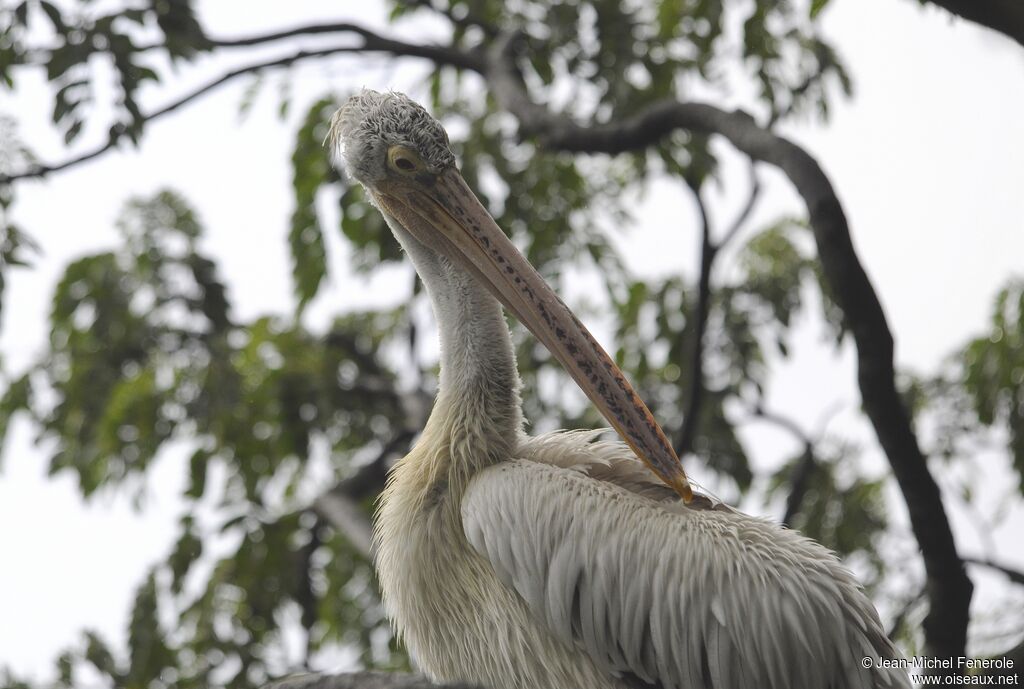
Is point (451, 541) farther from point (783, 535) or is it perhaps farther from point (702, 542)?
point (783, 535)

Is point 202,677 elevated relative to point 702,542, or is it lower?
Result: lower

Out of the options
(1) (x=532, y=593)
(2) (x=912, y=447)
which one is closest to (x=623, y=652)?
(1) (x=532, y=593)

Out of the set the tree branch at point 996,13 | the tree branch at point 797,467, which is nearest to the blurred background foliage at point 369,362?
the tree branch at point 797,467

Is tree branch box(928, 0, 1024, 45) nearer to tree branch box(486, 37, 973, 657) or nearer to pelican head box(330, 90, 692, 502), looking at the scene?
tree branch box(486, 37, 973, 657)

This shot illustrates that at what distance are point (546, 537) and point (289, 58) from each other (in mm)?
2470

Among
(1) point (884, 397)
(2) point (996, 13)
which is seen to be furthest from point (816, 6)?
(1) point (884, 397)

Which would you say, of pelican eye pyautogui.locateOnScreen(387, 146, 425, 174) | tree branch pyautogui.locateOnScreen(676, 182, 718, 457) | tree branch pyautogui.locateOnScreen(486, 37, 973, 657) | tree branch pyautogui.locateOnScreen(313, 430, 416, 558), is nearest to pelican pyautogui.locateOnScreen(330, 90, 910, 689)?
pelican eye pyautogui.locateOnScreen(387, 146, 425, 174)

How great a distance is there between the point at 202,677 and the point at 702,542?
3.12 m

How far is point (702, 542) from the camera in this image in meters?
3.23

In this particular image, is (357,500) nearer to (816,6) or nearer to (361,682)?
(361,682)

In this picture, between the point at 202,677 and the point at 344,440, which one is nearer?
the point at 202,677

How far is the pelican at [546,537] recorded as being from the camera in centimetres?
316

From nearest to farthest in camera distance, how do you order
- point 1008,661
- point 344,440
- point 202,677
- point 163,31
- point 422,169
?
1. point 1008,661
2. point 422,169
3. point 163,31
4. point 202,677
5. point 344,440

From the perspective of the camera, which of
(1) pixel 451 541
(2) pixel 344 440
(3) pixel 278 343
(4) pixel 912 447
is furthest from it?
(2) pixel 344 440
